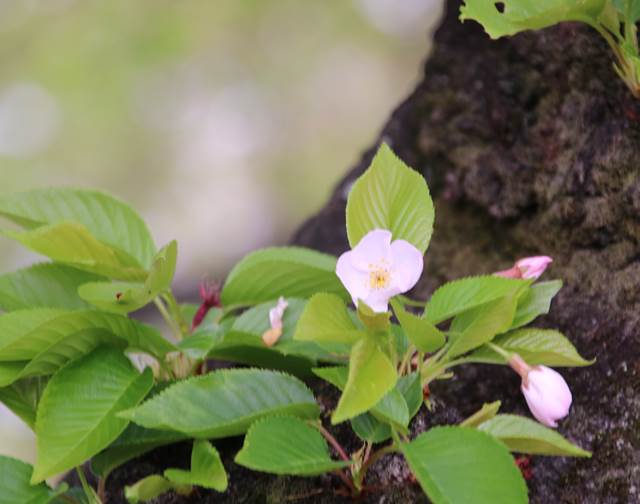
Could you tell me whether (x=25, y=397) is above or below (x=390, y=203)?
below

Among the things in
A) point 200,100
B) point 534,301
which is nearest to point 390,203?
point 534,301

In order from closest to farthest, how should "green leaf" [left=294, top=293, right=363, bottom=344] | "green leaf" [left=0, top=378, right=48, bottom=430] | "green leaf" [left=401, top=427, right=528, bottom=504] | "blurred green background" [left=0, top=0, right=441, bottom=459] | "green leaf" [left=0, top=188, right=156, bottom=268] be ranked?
"green leaf" [left=401, top=427, right=528, bottom=504] < "green leaf" [left=294, top=293, right=363, bottom=344] < "green leaf" [left=0, top=378, right=48, bottom=430] < "green leaf" [left=0, top=188, right=156, bottom=268] < "blurred green background" [left=0, top=0, right=441, bottom=459]

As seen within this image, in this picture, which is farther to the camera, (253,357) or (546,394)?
(253,357)

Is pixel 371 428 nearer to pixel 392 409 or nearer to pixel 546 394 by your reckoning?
pixel 392 409

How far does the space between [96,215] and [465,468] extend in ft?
2.35

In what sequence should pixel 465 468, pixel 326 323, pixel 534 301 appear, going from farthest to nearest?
pixel 534 301, pixel 326 323, pixel 465 468

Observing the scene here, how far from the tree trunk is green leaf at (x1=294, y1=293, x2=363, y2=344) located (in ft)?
0.86

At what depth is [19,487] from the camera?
1.07 meters

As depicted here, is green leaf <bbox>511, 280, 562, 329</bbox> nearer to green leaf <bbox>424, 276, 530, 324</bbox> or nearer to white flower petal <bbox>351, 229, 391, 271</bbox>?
green leaf <bbox>424, 276, 530, 324</bbox>

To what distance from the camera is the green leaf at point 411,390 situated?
996 millimetres

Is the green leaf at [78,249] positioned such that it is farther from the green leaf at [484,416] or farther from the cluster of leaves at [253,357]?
the green leaf at [484,416]

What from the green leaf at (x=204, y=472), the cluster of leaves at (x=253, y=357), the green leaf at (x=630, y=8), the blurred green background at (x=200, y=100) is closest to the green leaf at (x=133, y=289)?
the cluster of leaves at (x=253, y=357)

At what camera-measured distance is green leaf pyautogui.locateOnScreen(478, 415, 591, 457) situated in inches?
35.7

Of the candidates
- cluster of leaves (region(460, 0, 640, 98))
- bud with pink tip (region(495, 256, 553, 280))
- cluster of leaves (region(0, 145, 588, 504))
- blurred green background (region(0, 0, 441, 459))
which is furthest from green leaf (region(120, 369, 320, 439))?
blurred green background (region(0, 0, 441, 459))
